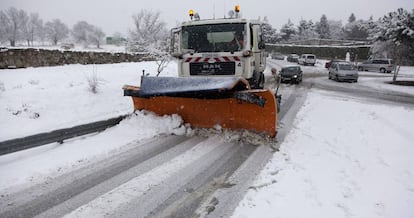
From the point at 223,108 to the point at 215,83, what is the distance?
104 centimetres

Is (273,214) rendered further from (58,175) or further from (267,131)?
(58,175)

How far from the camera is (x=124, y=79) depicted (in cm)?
1473

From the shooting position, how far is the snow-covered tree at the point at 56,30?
102062 mm

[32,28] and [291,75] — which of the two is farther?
[32,28]

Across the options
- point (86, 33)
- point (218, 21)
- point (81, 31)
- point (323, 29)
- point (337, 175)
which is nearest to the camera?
point (337, 175)

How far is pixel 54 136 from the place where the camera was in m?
5.96

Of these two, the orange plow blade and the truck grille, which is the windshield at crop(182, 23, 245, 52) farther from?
the orange plow blade

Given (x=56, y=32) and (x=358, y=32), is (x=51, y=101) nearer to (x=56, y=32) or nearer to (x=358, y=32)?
(x=358, y=32)

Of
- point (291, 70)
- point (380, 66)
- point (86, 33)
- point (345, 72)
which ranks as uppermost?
point (86, 33)

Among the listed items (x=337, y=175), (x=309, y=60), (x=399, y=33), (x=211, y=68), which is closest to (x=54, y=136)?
(x=211, y=68)

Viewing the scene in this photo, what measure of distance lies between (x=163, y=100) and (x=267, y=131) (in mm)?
2595

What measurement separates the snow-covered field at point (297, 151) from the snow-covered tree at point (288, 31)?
78.7 meters

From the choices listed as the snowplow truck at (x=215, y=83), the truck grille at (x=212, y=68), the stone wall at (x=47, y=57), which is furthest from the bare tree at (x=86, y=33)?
the truck grille at (x=212, y=68)

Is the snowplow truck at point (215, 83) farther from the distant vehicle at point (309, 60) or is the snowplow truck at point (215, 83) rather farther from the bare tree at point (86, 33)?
the bare tree at point (86, 33)
